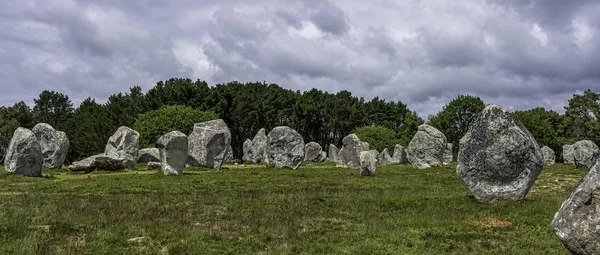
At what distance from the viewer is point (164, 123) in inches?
2410

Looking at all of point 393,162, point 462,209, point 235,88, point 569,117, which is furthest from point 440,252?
point 569,117

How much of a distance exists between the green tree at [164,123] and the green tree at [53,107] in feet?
158

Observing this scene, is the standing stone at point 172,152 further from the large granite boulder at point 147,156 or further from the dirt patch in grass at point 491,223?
the dirt patch in grass at point 491,223

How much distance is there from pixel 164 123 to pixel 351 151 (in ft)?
84.1

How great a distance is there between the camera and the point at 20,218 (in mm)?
14461

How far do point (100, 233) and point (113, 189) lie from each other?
37.7 feet

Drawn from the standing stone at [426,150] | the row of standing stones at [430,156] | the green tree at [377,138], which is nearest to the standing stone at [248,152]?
the row of standing stones at [430,156]

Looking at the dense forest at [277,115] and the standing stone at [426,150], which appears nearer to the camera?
the standing stone at [426,150]

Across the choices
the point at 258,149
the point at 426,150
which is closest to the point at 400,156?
the point at 426,150

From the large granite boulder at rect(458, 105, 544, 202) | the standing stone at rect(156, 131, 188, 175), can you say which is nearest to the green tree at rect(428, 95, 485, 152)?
the standing stone at rect(156, 131, 188, 175)

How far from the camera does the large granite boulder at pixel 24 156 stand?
3145 cm

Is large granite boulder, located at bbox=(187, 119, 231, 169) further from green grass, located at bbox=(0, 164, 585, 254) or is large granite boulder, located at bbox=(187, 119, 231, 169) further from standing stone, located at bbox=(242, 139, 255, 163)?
standing stone, located at bbox=(242, 139, 255, 163)

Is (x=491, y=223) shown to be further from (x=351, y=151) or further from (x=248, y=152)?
(x=248, y=152)

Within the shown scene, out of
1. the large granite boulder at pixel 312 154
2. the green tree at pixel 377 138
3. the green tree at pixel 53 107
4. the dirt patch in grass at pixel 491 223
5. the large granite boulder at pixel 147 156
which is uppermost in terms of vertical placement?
the green tree at pixel 53 107
